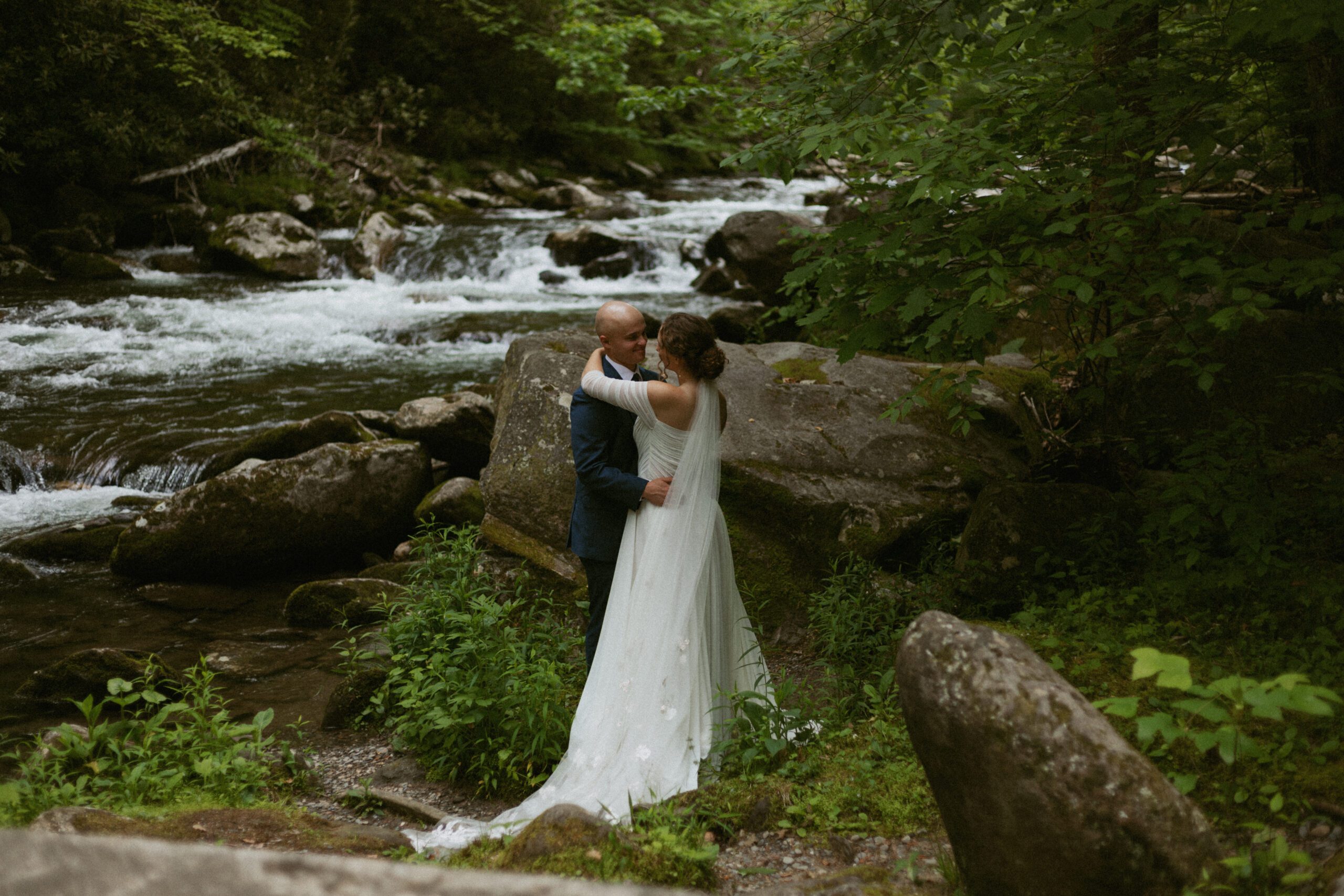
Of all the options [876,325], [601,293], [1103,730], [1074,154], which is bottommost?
[601,293]

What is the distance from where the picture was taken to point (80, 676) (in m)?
5.18

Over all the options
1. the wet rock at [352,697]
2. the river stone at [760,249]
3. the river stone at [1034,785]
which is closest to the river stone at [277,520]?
the wet rock at [352,697]

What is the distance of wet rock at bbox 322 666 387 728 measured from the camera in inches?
191

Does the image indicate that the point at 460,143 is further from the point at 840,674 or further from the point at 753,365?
the point at 840,674

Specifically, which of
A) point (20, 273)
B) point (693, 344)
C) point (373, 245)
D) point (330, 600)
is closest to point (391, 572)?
point (330, 600)

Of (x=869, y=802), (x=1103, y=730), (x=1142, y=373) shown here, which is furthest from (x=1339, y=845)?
(x=1142, y=373)

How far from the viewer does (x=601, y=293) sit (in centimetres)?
1537

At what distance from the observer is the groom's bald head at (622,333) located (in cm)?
409

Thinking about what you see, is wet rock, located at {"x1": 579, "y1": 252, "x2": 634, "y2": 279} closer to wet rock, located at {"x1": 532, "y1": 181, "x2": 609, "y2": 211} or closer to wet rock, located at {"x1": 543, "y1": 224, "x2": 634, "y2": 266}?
wet rock, located at {"x1": 543, "y1": 224, "x2": 634, "y2": 266}

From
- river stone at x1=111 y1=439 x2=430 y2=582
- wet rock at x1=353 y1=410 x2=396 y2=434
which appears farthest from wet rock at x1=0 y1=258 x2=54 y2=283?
river stone at x1=111 y1=439 x2=430 y2=582

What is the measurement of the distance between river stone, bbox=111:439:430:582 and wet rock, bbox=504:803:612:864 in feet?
16.0

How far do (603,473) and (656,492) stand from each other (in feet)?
0.87

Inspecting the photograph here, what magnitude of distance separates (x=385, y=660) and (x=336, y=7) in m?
22.1

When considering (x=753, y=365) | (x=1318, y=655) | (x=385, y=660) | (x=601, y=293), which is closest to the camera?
(x=1318, y=655)
